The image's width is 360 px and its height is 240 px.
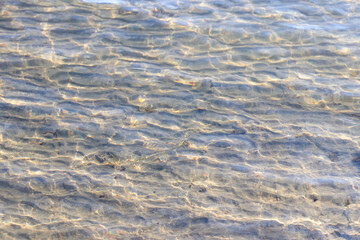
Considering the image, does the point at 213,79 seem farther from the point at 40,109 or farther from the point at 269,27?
the point at 40,109

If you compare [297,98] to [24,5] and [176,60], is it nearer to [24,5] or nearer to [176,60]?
[176,60]

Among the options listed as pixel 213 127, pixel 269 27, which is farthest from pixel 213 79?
pixel 269 27

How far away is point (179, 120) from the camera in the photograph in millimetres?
4547

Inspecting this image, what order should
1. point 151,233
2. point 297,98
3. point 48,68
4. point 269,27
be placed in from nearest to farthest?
point 151,233 → point 297,98 → point 48,68 → point 269,27

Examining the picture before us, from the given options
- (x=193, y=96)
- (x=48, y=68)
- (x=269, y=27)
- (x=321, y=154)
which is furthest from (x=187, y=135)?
(x=269, y=27)

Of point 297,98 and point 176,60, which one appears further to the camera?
point 176,60

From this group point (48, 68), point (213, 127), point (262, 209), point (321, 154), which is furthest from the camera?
point (48, 68)

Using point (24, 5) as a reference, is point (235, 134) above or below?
below

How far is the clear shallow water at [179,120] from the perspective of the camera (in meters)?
3.45

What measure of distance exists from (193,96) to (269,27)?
2236mm

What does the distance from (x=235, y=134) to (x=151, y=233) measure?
5.37ft

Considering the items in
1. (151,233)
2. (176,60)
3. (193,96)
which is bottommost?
(151,233)

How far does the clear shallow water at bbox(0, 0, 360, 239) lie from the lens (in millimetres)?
3453

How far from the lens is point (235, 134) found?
4359 mm
